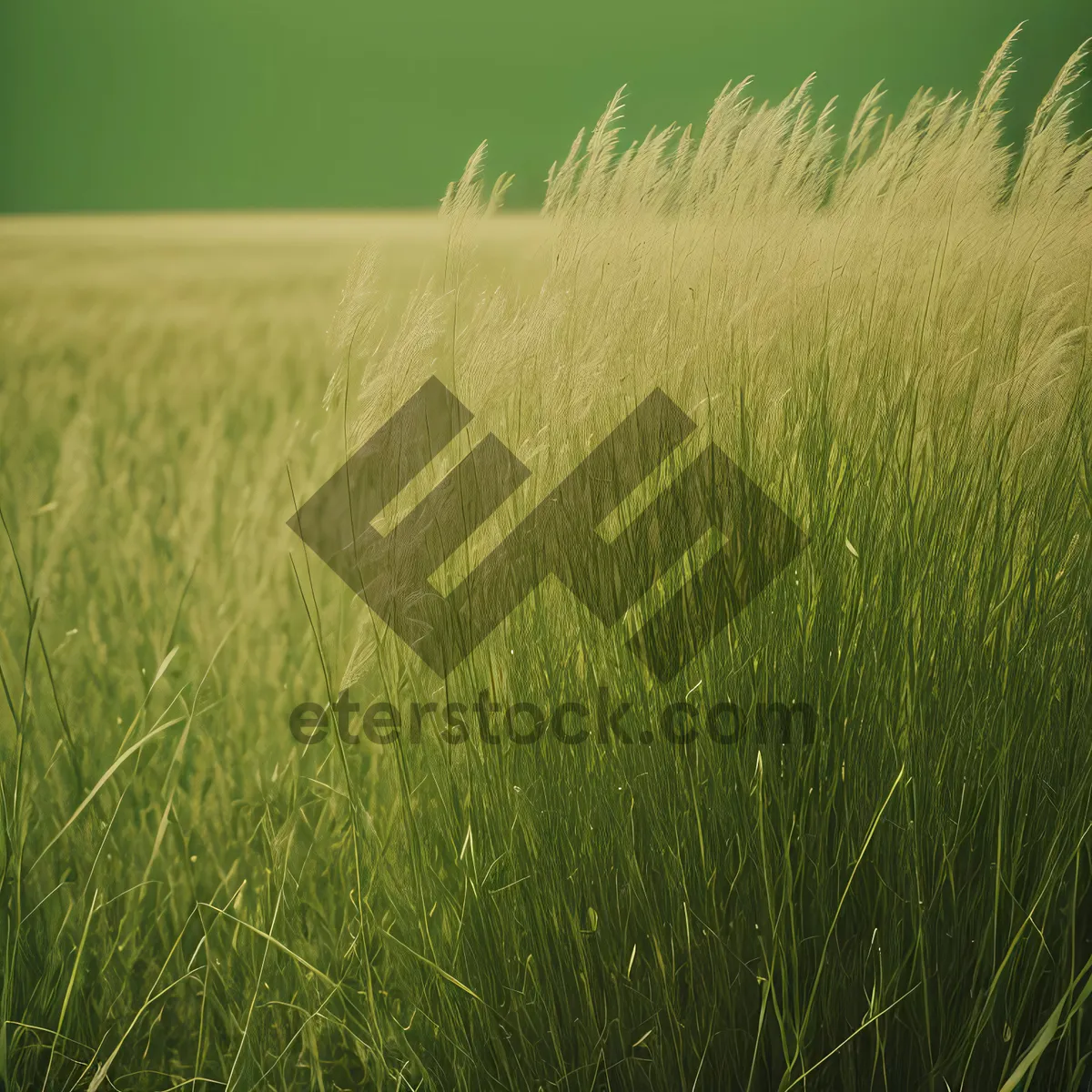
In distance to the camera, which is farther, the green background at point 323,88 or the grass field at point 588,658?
the green background at point 323,88

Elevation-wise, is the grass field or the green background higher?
the green background

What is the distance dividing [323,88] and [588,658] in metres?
1.17

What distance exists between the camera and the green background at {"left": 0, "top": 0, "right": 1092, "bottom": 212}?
5.11 feet

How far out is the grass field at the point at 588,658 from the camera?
3.46 ft

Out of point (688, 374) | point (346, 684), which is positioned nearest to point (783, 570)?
point (688, 374)

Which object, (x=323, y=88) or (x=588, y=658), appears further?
(x=323, y=88)

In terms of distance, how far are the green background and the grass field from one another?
83 millimetres

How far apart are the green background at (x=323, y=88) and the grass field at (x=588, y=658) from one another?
0.27 feet

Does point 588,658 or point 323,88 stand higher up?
point 323,88

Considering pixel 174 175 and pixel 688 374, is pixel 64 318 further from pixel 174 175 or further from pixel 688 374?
pixel 688 374

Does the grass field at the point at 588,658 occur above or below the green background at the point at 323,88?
below

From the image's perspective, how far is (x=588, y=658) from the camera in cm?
115

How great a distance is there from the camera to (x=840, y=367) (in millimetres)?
1336

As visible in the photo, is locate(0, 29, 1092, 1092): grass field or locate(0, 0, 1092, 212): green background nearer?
locate(0, 29, 1092, 1092): grass field
